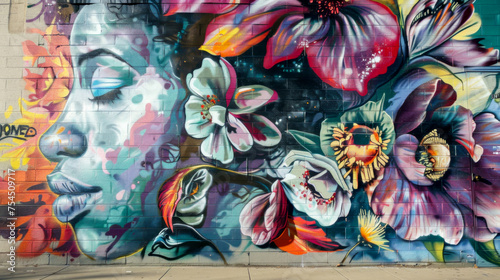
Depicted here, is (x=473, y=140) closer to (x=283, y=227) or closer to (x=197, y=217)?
(x=283, y=227)

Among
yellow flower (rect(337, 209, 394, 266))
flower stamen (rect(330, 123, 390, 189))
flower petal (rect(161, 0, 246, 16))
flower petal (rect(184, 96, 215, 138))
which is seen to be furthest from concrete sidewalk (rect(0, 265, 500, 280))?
flower petal (rect(161, 0, 246, 16))

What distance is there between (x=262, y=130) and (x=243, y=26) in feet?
6.23

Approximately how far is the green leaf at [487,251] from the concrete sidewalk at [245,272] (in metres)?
0.19

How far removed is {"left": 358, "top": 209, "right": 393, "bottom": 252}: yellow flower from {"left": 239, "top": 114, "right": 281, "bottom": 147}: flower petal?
6.48 ft

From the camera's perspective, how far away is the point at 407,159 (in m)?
5.97

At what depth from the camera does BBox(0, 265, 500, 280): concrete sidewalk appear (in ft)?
17.0

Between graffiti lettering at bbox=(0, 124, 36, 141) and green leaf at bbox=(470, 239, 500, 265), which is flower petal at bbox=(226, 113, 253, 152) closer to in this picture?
graffiti lettering at bbox=(0, 124, 36, 141)

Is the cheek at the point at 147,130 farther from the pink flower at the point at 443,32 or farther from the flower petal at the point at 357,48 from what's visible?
the pink flower at the point at 443,32

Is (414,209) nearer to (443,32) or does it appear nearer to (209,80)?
(443,32)

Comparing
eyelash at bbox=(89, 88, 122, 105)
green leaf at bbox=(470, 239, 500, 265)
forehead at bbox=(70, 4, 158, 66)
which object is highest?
forehead at bbox=(70, 4, 158, 66)

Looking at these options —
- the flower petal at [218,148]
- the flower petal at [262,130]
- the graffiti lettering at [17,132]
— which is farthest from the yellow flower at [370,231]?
the graffiti lettering at [17,132]

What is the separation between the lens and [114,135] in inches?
232

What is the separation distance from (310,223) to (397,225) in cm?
Result: 153

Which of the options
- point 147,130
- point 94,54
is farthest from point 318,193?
point 94,54
